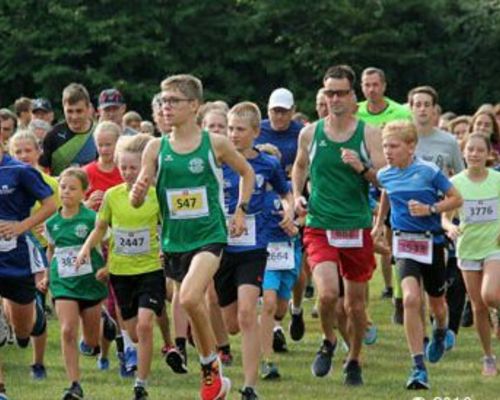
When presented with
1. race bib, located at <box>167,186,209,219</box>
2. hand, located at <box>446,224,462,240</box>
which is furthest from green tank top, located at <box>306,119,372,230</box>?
race bib, located at <box>167,186,209,219</box>

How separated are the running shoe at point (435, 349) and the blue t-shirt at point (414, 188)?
1307 millimetres

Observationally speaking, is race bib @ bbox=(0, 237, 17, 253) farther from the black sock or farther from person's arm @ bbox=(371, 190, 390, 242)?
person's arm @ bbox=(371, 190, 390, 242)

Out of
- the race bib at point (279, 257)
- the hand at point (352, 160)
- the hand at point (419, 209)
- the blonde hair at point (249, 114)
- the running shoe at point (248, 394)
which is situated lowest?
the running shoe at point (248, 394)

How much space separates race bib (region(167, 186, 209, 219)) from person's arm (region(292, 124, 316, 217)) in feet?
5.06

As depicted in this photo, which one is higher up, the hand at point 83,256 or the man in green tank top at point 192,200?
the man in green tank top at point 192,200

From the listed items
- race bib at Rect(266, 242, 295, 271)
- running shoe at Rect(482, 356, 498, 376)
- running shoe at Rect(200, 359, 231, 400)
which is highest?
race bib at Rect(266, 242, 295, 271)

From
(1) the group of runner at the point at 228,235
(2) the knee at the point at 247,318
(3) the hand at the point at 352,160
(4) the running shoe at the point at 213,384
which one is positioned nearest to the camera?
(4) the running shoe at the point at 213,384

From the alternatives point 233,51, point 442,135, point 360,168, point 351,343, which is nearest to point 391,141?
point 360,168

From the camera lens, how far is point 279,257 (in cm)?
1159

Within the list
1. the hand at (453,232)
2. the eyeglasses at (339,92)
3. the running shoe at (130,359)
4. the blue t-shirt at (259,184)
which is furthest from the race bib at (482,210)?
the running shoe at (130,359)

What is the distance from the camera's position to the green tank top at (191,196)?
9.46 metres

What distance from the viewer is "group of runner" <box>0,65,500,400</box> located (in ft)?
31.4

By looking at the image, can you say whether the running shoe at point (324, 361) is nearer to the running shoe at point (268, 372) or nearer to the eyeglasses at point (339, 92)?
the running shoe at point (268, 372)

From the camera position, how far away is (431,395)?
10.3m
